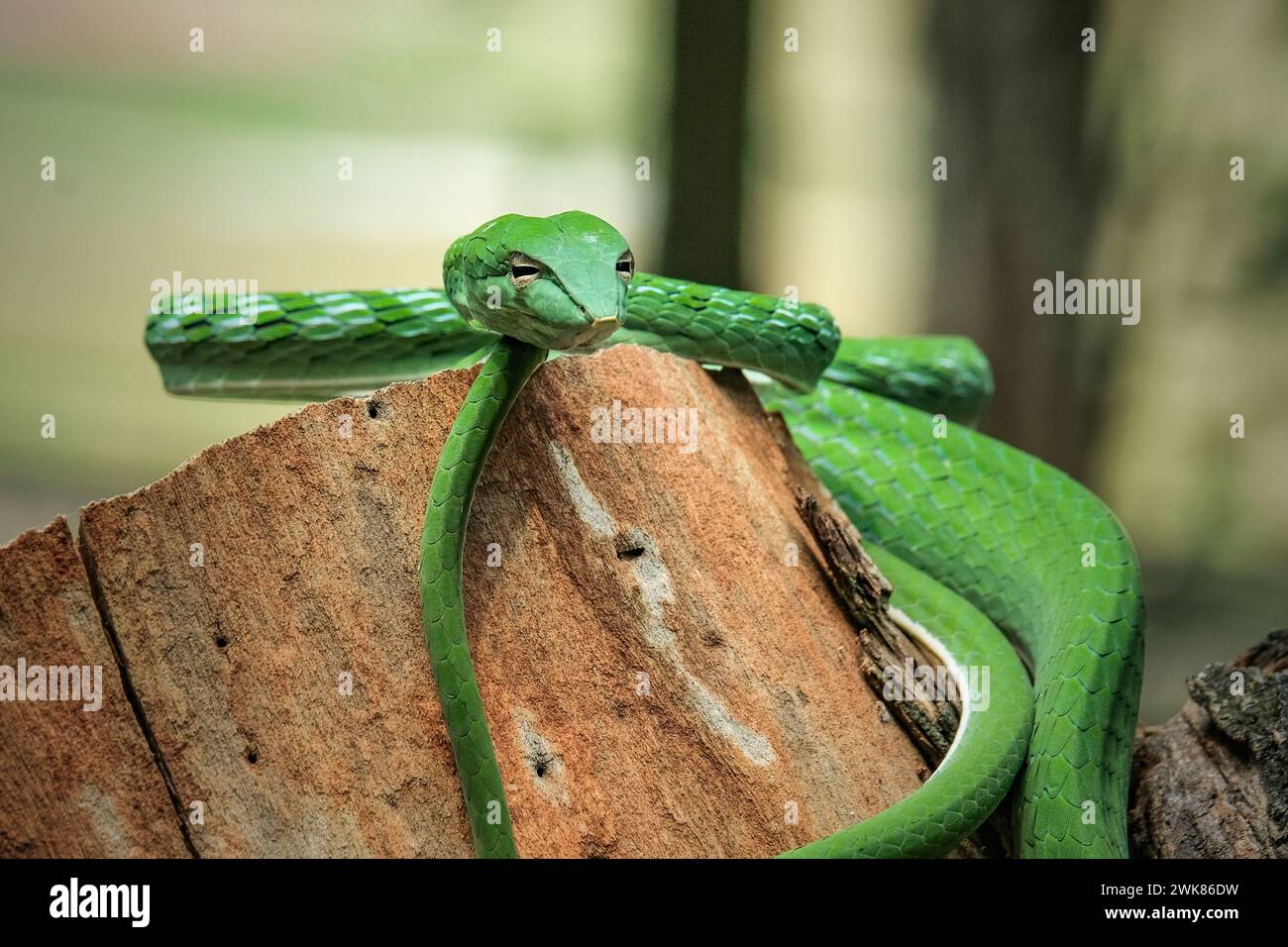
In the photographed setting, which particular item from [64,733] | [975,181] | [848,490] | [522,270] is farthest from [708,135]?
[64,733]

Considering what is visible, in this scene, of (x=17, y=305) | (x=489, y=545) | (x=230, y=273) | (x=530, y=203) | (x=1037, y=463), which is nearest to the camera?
(x=489, y=545)

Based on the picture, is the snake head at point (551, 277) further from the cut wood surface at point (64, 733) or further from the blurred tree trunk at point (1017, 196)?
the blurred tree trunk at point (1017, 196)

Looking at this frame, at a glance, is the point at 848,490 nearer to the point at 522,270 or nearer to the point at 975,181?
the point at 522,270

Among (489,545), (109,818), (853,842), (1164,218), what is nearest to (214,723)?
(109,818)

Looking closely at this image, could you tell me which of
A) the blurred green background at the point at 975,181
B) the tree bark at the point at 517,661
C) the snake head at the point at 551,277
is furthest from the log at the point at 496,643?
the blurred green background at the point at 975,181

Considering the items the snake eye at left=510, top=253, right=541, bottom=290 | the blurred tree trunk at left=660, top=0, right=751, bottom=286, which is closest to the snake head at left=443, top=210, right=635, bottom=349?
the snake eye at left=510, top=253, right=541, bottom=290

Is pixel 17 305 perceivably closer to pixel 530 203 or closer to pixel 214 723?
pixel 530 203

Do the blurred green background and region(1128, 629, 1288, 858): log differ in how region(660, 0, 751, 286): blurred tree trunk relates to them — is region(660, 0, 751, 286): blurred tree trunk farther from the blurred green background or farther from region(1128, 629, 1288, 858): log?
region(1128, 629, 1288, 858): log
